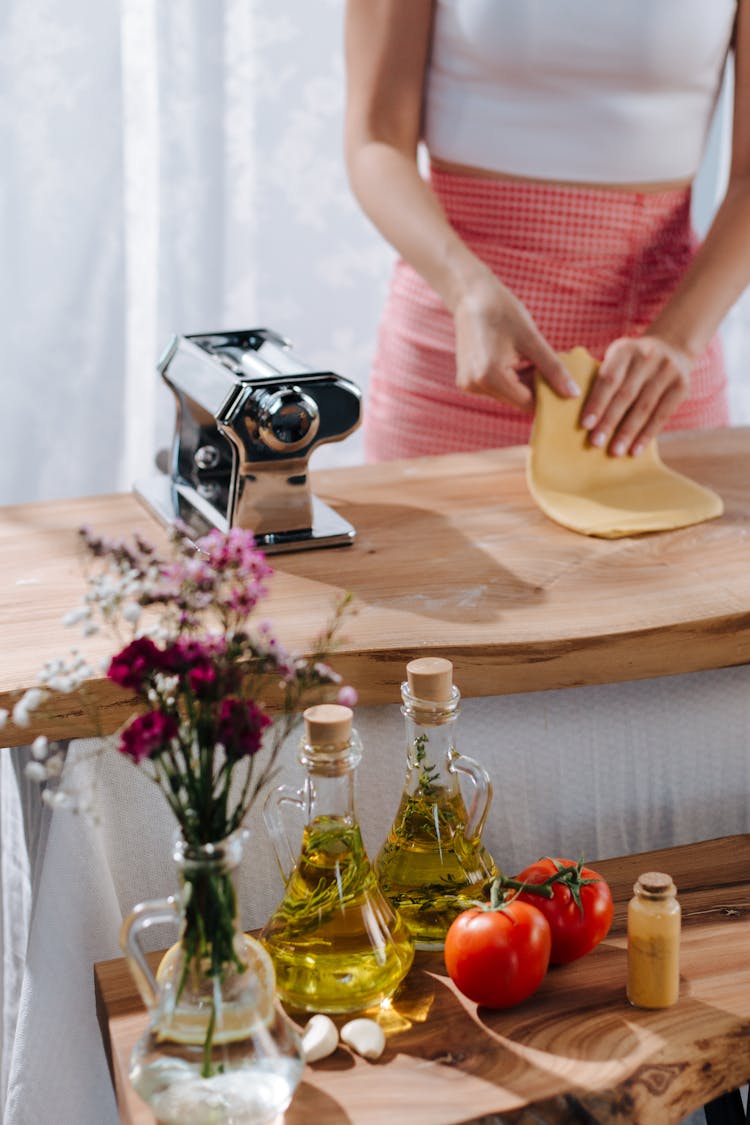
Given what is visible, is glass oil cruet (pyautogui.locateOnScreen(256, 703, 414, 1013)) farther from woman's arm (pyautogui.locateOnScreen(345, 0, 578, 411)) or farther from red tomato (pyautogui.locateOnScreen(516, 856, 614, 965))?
woman's arm (pyautogui.locateOnScreen(345, 0, 578, 411))

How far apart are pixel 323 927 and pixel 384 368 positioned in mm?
1130

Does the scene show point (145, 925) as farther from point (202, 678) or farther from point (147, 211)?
point (147, 211)

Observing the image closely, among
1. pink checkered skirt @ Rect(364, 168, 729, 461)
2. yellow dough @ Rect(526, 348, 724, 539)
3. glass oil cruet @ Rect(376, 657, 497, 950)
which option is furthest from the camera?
pink checkered skirt @ Rect(364, 168, 729, 461)

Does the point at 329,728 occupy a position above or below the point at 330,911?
above

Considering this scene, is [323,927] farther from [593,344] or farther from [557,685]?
[593,344]

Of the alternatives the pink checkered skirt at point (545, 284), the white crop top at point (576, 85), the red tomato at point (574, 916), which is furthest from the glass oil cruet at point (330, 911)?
the white crop top at point (576, 85)

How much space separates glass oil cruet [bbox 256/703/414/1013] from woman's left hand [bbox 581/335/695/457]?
0.65 meters

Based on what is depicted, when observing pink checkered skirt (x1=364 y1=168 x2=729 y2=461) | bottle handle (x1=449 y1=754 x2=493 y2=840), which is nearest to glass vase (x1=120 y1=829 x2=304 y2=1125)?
bottle handle (x1=449 y1=754 x2=493 y2=840)

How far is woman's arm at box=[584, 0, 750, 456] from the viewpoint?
138 cm

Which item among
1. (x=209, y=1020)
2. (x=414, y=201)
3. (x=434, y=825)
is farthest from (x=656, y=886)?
(x=414, y=201)

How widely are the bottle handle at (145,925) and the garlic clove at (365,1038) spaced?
0.15 meters

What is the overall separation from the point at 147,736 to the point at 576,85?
1.29 metres

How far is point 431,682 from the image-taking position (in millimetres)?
862

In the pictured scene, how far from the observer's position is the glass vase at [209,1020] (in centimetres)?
71
